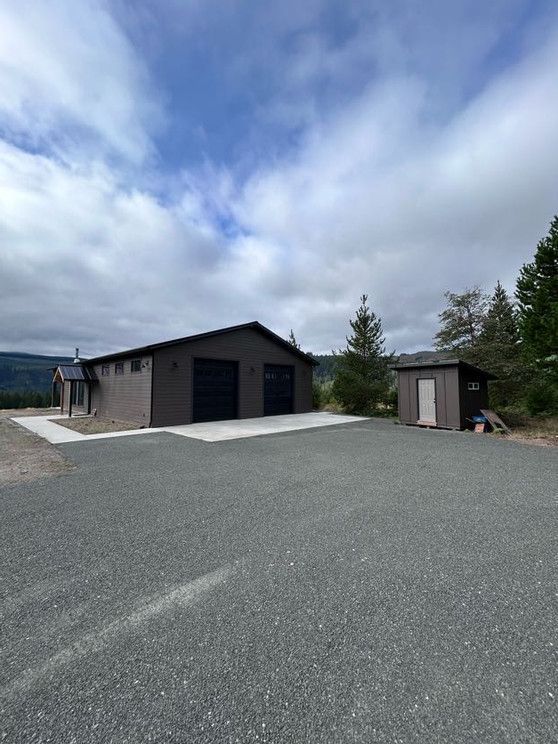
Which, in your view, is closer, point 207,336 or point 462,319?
point 207,336

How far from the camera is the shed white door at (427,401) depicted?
11.7 metres

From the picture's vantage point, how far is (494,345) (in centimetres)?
1752

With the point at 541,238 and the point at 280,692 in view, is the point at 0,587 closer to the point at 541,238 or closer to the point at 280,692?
the point at 280,692

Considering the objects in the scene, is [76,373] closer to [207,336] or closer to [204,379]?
[204,379]

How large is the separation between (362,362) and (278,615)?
15212 mm

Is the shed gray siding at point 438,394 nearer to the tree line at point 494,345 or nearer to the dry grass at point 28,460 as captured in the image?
the tree line at point 494,345

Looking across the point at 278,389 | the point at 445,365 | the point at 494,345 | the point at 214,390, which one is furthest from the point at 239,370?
the point at 494,345

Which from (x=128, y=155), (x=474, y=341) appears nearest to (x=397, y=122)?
(x=128, y=155)

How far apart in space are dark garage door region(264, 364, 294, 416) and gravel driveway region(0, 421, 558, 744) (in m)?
11.2

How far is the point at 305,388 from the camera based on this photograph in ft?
57.9

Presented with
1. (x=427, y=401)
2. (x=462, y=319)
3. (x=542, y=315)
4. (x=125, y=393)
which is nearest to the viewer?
(x=427, y=401)

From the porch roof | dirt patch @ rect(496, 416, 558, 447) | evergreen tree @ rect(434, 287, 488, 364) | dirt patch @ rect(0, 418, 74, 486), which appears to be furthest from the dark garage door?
evergreen tree @ rect(434, 287, 488, 364)

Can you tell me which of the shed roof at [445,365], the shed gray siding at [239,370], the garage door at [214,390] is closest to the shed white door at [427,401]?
the shed roof at [445,365]

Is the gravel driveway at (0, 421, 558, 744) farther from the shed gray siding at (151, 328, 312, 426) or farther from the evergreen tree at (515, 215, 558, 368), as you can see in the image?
the evergreen tree at (515, 215, 558, 368)
